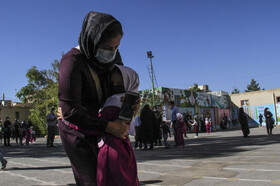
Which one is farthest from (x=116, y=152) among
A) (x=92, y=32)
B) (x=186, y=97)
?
(x=186, y=97)

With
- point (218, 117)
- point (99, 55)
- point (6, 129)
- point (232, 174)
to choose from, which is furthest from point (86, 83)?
point (218, 117)

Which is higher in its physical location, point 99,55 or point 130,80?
point 99,55

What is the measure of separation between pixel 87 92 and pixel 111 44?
35 cm

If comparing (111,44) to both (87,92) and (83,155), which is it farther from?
(83,155)

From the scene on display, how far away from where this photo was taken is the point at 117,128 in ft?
5.36

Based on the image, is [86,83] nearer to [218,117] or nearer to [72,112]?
[72,112]

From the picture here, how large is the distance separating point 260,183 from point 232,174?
2.69 feet

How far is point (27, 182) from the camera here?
4.78 meters

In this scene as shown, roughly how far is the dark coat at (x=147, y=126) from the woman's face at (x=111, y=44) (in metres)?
9.26

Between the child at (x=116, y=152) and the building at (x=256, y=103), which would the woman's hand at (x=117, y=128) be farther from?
the building at (x=256, y=103)

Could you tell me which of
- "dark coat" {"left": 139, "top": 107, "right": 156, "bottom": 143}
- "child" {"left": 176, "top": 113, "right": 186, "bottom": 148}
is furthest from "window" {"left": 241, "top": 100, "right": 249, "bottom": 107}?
"dark coat" {"left": 139, "top": 107, "right": 156, "bottom": 143}

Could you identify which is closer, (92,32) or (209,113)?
(92,32)

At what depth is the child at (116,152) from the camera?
61.7 inches

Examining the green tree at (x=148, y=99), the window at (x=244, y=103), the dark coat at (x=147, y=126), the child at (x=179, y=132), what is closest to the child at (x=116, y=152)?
the dark coat at (x=147, y=126)
